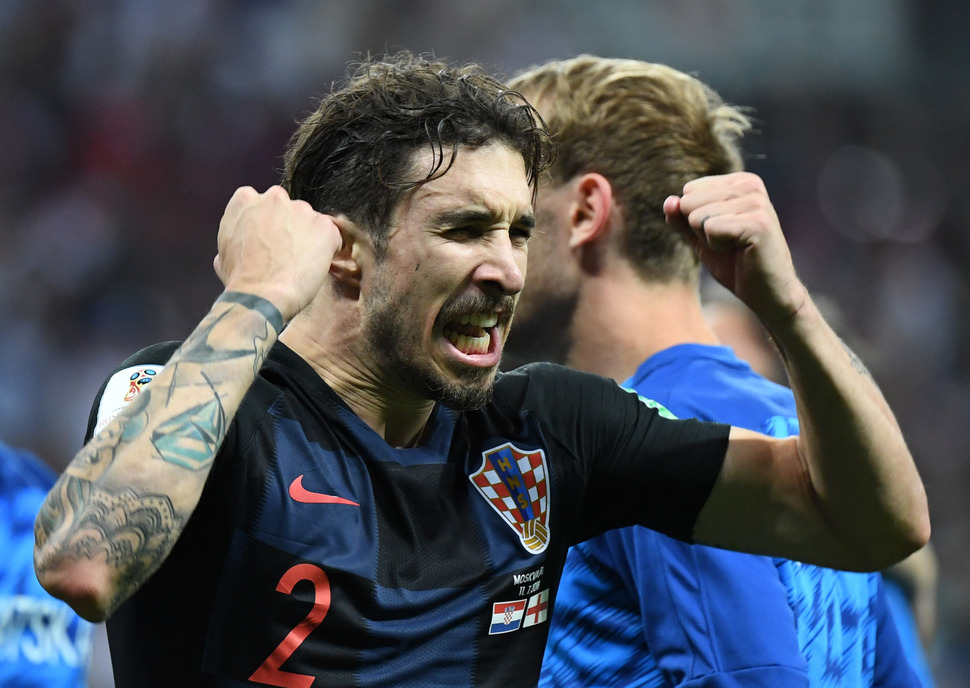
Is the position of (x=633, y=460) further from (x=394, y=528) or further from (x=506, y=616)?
(x=394, y=528)

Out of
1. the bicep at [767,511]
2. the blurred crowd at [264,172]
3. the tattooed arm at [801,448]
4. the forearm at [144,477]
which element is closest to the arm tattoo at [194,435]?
the forearm at [144,477]

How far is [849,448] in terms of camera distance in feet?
7.79

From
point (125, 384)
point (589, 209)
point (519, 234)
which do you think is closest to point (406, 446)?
point (519, 234)

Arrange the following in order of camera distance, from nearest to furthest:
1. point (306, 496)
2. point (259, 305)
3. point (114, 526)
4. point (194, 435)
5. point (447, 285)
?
point (114, 526), point (194, 435), point (259, 305), point (306, 496), point (447, 285)

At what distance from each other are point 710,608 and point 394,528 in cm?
78

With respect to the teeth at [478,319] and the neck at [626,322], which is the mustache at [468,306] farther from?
the neck at [626,322]

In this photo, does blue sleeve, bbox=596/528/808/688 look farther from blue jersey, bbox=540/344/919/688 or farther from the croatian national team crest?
the croatian national team crest

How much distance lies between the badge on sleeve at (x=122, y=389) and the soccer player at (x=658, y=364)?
108 cm

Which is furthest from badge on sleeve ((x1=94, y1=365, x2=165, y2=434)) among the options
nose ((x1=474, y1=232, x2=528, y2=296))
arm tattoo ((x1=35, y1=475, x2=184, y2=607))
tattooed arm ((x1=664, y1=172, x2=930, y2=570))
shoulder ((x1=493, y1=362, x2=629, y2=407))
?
tattooed arm ((x1=664, y1=172, x2=930, y2=570))

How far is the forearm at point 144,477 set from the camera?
179 cm

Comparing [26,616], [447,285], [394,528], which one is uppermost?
[447,285]

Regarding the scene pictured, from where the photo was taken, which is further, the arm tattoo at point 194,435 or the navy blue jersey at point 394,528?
the navy blue jersey at point 394,528

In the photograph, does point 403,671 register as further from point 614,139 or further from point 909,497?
point 614,139

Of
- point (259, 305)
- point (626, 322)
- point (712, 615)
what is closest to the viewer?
point (259, 305)
